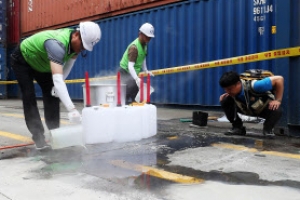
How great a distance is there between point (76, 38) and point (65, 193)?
1.68m

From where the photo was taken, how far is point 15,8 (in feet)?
45.8

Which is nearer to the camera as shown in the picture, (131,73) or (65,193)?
(65,193)

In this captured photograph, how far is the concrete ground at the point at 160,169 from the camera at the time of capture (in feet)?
7.96

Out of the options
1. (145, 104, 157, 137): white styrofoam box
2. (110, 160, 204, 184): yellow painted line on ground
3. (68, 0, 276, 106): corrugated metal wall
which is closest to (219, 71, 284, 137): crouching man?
(145, 104, 157, 137): white styrofoam box

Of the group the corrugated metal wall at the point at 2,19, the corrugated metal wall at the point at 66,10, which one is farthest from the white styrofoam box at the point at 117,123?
the corrugated metal wall at the point at 2,19

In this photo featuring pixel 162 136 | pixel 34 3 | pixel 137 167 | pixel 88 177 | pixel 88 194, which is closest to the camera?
pixel 88 194

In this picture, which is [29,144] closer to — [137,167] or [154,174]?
[137,167]

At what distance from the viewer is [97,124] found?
3.86 meters

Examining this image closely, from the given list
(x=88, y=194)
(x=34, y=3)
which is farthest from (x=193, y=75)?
(x=34, y=3)

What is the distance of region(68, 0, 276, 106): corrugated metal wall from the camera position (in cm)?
652

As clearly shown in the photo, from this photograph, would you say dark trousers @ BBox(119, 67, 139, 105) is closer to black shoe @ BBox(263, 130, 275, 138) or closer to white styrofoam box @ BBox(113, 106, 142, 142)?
white styrofoam box @ BBox(113, 106, 142, 142)

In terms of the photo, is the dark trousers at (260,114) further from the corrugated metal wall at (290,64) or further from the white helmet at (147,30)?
the white helmet at (147,30)

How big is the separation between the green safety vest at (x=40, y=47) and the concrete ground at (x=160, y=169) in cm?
95

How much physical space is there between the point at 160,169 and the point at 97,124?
44.8 inches
